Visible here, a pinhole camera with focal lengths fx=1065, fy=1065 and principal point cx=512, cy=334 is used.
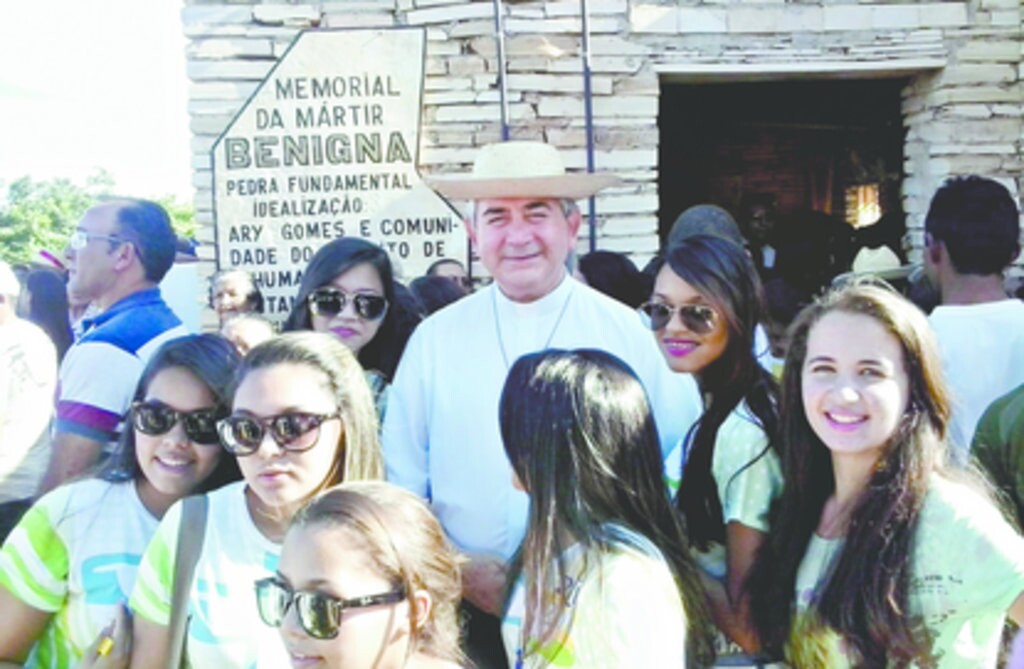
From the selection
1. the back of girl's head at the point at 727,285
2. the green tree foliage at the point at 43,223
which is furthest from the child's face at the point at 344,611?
the green tree foliage at the point at 43,223

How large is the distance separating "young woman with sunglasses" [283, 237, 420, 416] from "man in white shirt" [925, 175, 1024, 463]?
5.84ft

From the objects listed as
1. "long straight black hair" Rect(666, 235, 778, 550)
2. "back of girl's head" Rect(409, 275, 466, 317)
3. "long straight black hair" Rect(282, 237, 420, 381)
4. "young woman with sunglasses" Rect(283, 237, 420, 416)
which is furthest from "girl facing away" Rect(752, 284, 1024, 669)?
"back of girl's head" Rect(409, 275, 466, 317)

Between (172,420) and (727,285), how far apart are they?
1432 mm

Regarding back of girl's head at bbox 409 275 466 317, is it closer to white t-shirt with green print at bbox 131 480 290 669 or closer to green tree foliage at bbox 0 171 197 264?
white t-shirt with green print at bbox 131 480 290 669

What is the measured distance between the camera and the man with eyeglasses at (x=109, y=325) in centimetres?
330

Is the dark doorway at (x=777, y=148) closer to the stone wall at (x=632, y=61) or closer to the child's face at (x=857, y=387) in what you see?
the stone wall at (x=632, y=61)

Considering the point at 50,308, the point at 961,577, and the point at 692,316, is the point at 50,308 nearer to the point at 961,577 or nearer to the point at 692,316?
the point at 692,316

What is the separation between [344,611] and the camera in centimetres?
177

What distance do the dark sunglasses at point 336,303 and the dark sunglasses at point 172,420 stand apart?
0.84 meters

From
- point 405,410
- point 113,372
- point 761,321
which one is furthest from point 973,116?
point 113,372

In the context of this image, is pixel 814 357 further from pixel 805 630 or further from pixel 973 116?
pixel 973 116

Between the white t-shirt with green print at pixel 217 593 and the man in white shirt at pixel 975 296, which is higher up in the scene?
the man in white shirt at pixel 975 296

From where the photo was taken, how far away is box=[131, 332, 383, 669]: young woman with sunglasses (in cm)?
222

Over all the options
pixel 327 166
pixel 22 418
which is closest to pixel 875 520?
pixel 22 418
